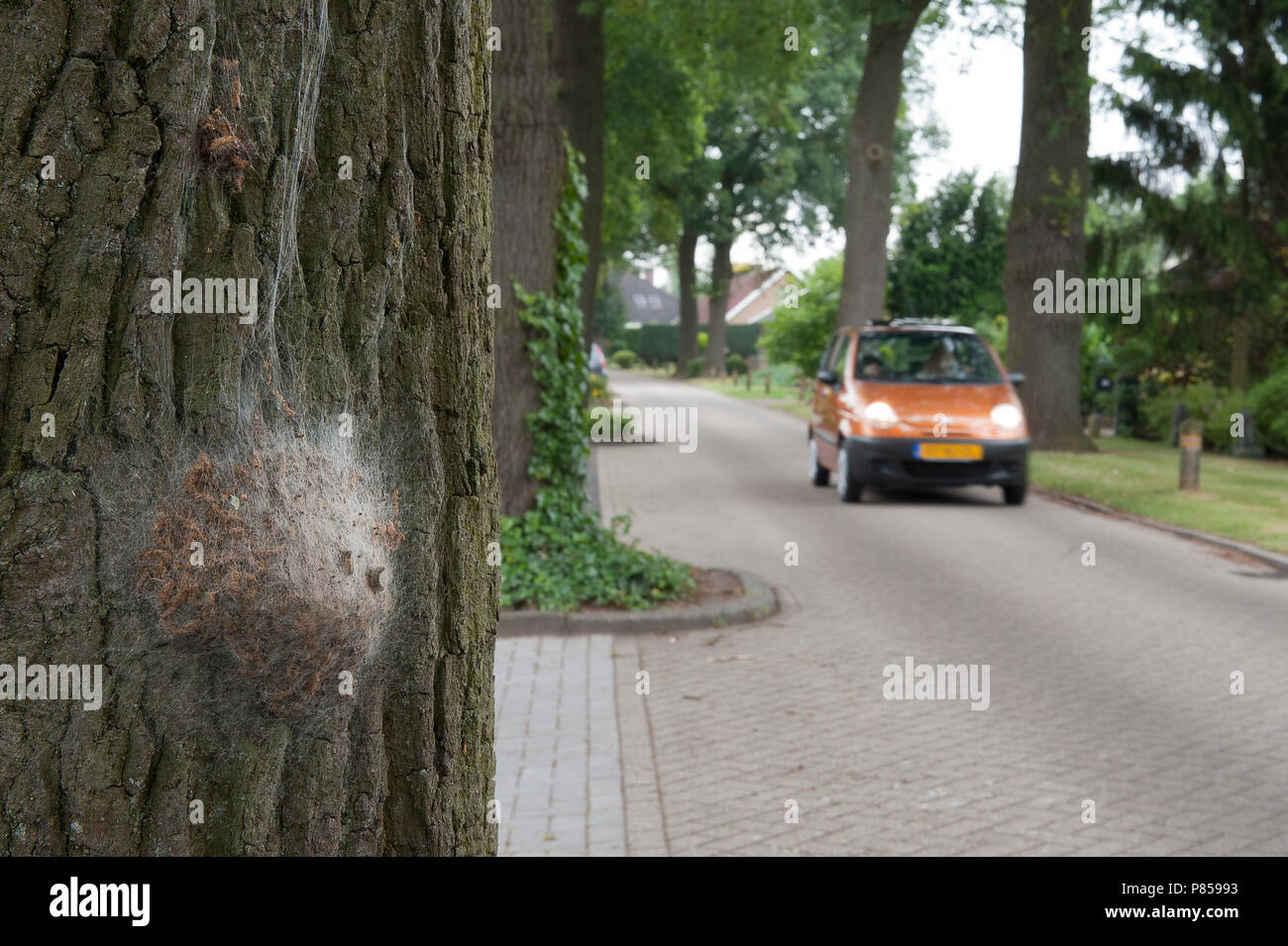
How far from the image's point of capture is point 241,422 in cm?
204

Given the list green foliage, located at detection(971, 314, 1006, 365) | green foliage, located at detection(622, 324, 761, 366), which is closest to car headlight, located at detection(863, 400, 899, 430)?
green foliage, located at detection(971, 314, 1006, 365)

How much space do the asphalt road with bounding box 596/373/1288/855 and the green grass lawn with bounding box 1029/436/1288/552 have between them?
78 centimetres

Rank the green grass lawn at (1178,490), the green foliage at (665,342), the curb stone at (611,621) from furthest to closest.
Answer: the green foliage at (665,342), the green grass lawn at (1178,490), the curb stone at (611,621)

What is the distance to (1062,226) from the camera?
20531 millimetres

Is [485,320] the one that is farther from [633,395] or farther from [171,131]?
[633,395]

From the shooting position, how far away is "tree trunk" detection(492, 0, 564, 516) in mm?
9305

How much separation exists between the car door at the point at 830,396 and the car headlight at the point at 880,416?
86cm

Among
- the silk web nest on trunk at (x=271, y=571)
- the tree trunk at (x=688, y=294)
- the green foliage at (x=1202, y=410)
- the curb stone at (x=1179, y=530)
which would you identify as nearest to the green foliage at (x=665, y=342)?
the tree trunk at (x=688, y=294)

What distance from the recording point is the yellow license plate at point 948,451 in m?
14.2

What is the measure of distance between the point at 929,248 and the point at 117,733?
2990 cm

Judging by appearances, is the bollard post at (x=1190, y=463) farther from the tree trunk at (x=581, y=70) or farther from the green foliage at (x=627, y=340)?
the green foliage at (x=627, y=340)

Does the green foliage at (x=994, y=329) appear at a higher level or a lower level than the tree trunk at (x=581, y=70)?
lower

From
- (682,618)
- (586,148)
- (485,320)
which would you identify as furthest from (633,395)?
(485,320)

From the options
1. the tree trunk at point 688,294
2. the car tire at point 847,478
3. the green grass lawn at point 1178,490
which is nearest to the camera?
the green grass lawn at point 1178,490
